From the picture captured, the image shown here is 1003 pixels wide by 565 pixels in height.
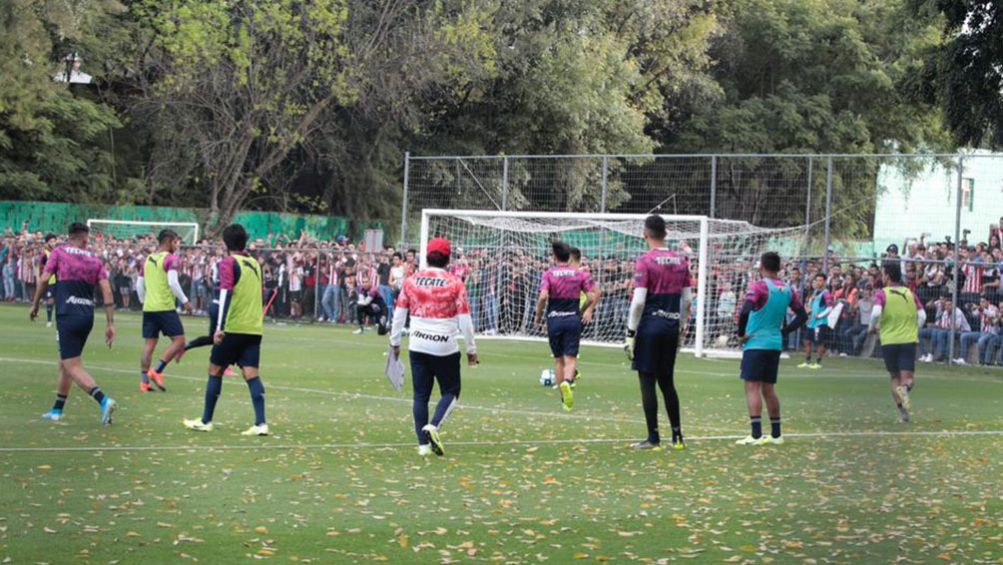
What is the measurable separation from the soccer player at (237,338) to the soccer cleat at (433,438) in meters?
1.95

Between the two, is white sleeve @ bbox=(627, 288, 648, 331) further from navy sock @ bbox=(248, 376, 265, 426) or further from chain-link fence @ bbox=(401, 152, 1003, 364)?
chain-link fence @ bbox=(401, 152, 1003, 364)

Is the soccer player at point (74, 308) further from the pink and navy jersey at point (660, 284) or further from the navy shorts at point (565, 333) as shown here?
the navy shorts at point (565, 333)

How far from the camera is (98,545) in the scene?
8.84m

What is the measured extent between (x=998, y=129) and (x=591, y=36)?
26.5m

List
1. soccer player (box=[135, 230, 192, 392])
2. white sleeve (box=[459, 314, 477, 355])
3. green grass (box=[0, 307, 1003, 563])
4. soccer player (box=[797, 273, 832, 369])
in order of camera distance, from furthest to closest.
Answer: soccer player (box=[797, 273, 832, 369])
soccer player (box=[135, 230, 192, 392])
white sleeve (box=[459, 314, 477, 355])
green grass (box=[0, 307, 1003, 563])

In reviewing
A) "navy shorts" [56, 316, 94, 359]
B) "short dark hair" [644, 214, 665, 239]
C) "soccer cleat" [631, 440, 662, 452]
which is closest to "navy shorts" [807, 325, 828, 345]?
"short dark hair" [644, 214, 665, 239]

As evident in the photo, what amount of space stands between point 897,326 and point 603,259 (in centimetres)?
1664

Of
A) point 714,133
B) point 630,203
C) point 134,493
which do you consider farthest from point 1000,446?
point 714,133

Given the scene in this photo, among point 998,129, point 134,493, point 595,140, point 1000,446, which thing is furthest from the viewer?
point 595,140

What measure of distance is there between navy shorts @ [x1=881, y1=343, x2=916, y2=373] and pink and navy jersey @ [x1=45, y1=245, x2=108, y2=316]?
352 inches

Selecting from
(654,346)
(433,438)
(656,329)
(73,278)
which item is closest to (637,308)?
(656,329)

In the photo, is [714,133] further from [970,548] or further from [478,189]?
[970,548]

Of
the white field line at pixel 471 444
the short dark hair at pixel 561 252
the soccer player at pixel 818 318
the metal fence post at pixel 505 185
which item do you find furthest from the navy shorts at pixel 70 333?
the metal fence post at pixel 505 185

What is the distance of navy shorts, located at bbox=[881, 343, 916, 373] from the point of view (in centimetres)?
1823
